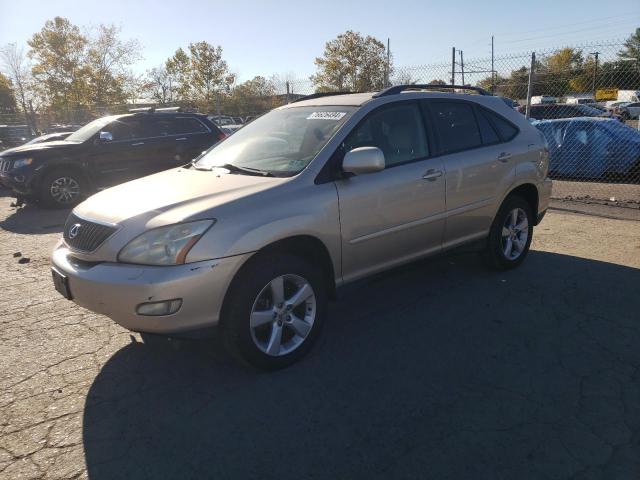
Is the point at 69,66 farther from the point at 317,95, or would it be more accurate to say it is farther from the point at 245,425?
the point at 245,425

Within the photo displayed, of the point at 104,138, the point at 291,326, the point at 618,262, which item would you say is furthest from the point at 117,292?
the point at 104,138

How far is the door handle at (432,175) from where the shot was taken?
4.00 m

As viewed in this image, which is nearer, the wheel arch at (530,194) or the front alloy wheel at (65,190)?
the wheel arch at (530,194)

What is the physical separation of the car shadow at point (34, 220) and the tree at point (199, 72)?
31.8 meters

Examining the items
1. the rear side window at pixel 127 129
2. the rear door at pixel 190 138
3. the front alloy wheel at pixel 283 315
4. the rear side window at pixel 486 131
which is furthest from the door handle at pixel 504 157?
the rear side window at pixel 127 129

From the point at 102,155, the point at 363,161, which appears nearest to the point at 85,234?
the point at 363,161

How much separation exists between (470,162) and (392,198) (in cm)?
105

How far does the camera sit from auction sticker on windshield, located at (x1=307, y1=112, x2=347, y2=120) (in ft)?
12.5

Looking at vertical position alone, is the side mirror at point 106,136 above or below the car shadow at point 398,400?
above

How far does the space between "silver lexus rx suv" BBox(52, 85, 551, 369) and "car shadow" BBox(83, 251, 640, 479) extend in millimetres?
352

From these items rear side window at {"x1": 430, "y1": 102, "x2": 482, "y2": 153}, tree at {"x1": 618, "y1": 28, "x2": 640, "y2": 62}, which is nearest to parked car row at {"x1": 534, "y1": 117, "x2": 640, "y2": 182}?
tree at {"x1": 618, "y1": 28, "x2": 640, "y2": 62}

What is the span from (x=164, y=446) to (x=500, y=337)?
241cm

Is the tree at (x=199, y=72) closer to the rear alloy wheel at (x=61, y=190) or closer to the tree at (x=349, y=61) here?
the tree at (x=349, y=61)

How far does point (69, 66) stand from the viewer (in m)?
32.3
